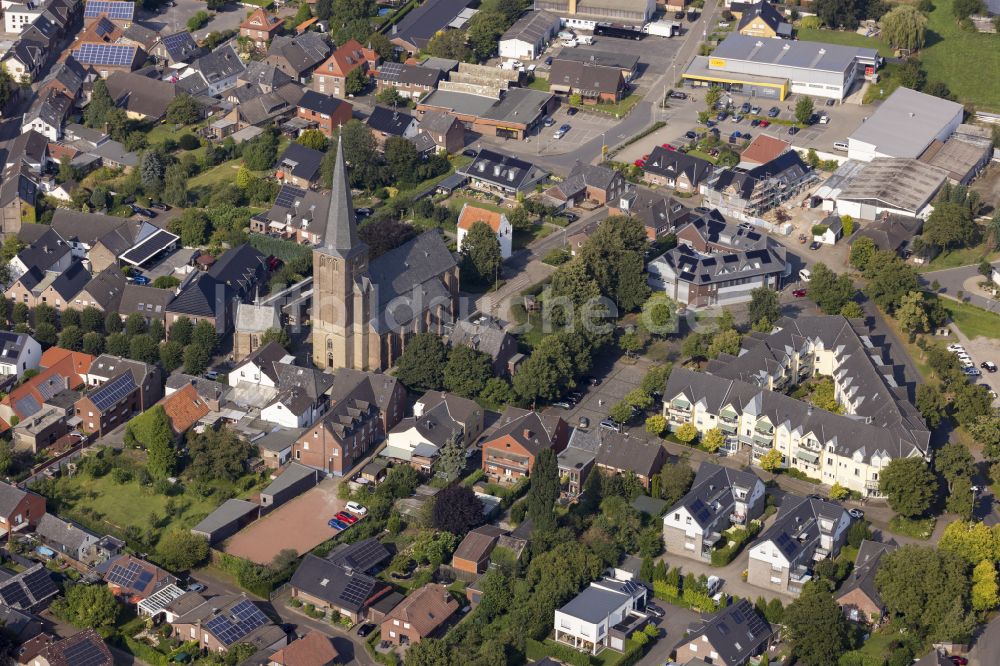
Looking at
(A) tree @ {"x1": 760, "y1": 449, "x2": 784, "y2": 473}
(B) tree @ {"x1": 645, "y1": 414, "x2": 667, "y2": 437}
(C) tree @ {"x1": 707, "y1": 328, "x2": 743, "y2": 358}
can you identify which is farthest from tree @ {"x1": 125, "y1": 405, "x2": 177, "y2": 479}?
(C) tree @ {"x1": 707, "y1": 328, "x2": 743, "y2": 358}

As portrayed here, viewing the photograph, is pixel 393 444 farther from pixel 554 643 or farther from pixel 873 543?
pixel 873 543

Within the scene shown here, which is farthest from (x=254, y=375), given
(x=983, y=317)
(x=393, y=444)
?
(x=983, y=317)

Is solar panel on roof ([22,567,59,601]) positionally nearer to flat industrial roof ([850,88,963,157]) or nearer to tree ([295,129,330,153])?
tree ([295,129,330,153])

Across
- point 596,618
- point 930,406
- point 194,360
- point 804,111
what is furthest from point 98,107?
point 596,618

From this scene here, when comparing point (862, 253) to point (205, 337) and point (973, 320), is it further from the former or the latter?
point (205, 337)

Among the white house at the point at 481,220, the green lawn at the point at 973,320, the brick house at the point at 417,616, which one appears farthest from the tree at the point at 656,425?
the green lawn at the point at 973,320

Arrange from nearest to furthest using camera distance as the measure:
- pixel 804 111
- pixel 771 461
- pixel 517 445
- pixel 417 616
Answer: pixel 417 616, pixel 517 445, pixel 771 461, pixel 804 111
